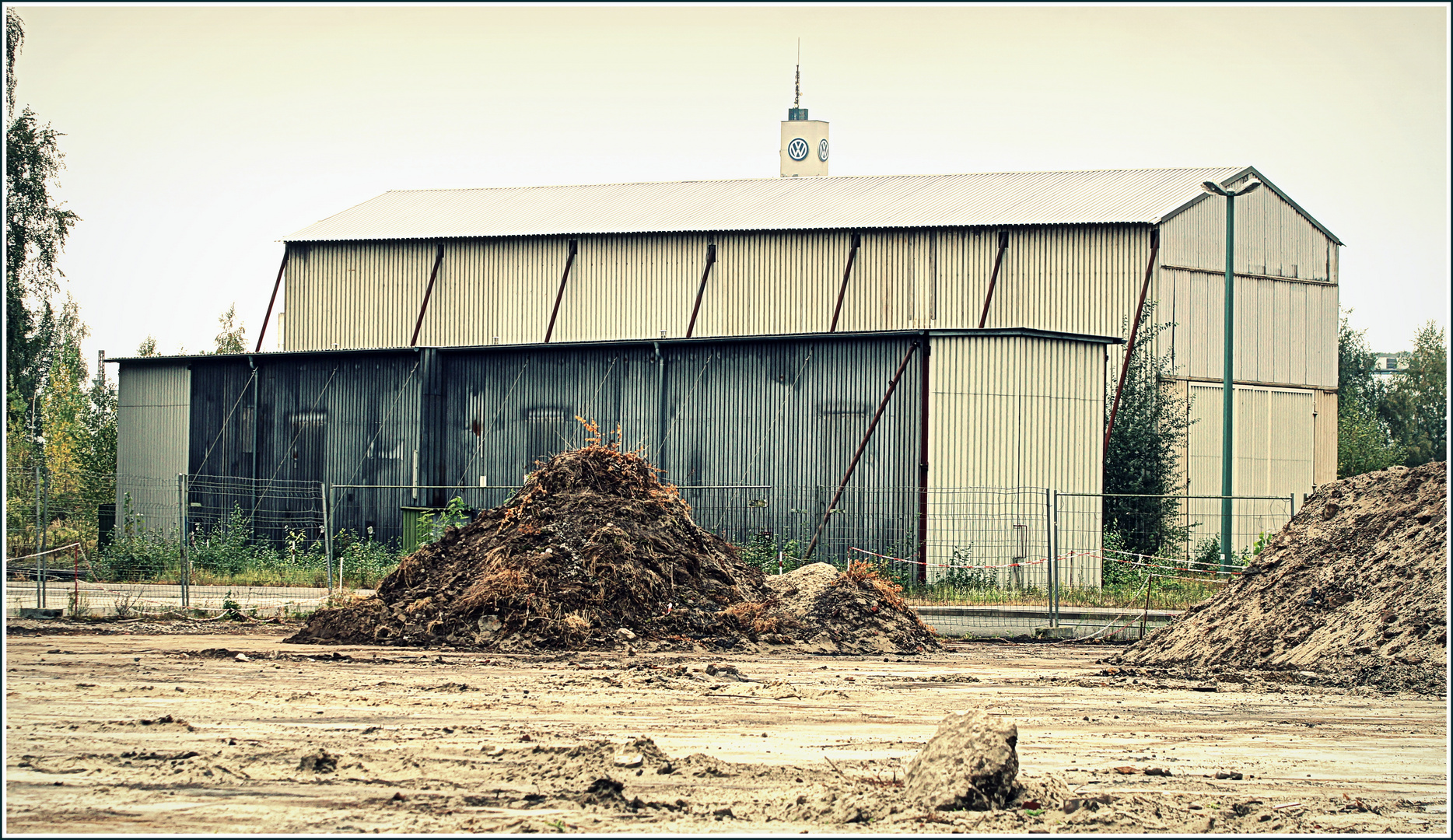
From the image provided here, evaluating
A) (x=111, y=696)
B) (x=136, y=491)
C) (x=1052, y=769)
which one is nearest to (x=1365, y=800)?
(x=1052, y=769)

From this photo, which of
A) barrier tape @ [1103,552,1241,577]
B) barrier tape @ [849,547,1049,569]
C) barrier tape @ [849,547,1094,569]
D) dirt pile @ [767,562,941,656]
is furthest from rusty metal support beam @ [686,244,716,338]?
dirt pile @ [767,562,941,656]

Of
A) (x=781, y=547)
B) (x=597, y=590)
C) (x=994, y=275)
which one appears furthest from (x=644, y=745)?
(x=994, y=275)

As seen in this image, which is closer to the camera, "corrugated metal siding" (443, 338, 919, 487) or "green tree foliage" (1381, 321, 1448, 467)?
"corrugated metal siding" (443, 338, 919, 487)

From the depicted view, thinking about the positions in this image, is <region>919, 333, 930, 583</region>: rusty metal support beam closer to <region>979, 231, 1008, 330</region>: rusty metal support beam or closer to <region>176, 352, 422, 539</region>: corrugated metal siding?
<region>979, 231, 1008, 330</region>: rusty metal support beam

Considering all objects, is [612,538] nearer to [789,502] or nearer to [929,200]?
[789,502]

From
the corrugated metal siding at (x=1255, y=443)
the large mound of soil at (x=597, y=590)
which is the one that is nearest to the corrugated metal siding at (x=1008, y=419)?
the corrugated metal siding at (x=1255, y=443)

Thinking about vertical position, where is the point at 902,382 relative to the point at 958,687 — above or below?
above

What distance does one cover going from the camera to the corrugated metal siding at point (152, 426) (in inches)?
1465

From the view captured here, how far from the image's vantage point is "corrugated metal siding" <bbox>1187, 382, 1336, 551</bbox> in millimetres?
38625

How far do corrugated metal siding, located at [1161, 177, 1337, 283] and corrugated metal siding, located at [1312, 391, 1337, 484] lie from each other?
373 cm

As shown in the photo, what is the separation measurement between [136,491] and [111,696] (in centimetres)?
2568

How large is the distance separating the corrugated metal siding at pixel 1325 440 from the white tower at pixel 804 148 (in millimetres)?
31121

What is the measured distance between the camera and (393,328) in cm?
4406

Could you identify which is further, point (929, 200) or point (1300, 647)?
point (929, 200)
